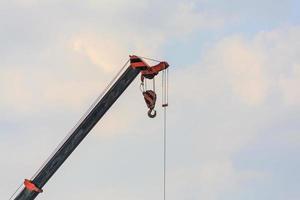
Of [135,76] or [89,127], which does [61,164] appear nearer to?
[89,127]

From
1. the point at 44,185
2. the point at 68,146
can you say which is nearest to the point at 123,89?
Result: the point at 68,146

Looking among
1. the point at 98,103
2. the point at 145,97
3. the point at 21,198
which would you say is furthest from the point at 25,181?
the point at 145,97

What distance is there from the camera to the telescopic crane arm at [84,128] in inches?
1347

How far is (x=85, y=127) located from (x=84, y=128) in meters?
0.08

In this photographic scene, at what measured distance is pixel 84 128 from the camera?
113 feet

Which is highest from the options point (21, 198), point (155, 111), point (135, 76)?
point (135, 76)

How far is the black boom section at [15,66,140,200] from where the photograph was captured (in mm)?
34281

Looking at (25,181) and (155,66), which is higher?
(155,66)

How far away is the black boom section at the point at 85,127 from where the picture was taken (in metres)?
34.3

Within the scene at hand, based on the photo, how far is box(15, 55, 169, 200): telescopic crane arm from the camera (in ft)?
112

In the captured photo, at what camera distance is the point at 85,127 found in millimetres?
34375

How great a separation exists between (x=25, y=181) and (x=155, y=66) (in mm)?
9772

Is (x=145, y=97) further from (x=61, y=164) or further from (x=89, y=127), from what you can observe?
(x=61, y=164)

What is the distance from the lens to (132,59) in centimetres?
3409
